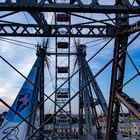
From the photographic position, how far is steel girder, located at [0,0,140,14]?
7363mm

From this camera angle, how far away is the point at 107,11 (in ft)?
24.8

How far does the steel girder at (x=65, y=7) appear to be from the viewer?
7.36 m

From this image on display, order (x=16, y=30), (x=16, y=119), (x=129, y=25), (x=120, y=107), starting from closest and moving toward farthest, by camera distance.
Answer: (x=129, y=25)
(x=120, y=107)
(x=16, y=30)
(x=16, y=119)

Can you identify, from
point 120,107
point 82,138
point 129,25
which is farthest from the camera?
point 82,138

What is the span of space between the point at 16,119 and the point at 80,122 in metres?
12.6

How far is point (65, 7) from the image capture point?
7477mm

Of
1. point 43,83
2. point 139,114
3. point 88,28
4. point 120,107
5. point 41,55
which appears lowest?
point 139,114

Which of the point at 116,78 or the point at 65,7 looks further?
the point at 116,78

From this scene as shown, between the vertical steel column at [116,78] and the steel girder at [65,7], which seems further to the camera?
the vertical steel column at [116,78]

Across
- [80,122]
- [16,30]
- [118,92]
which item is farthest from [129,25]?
[80,122]

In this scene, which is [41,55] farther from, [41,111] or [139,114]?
[139,114]

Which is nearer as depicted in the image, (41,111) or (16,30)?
(16,30)

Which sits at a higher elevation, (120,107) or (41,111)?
(41,111)

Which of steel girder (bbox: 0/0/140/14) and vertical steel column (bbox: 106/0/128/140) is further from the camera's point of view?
vertical steel column (bbox: 106/0/128/140)
